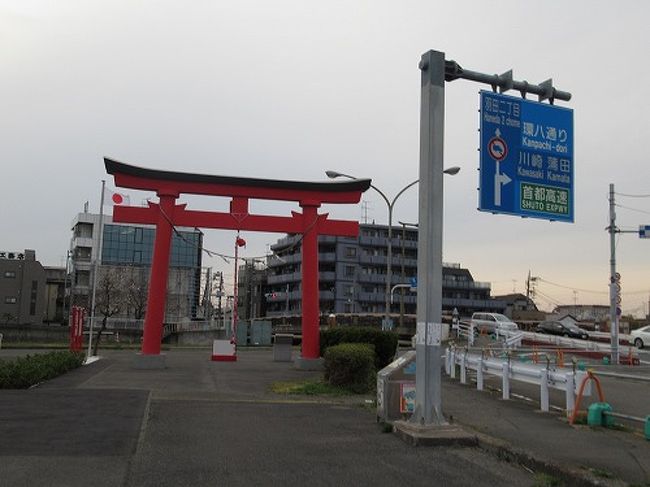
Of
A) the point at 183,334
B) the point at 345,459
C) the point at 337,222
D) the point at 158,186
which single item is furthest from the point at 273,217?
the point at 183,334

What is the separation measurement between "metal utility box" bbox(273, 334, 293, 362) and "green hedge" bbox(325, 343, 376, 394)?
11.2 m

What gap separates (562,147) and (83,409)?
31.2ft

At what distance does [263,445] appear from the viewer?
8586 mm

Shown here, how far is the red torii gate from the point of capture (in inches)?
825

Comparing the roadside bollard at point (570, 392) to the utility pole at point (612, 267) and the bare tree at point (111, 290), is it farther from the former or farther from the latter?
the bare tree at point (111, 290)

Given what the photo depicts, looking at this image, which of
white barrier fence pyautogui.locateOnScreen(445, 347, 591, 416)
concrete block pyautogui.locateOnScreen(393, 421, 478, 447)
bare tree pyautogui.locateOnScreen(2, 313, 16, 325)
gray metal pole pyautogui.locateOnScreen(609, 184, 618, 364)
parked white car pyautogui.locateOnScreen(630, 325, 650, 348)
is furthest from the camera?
bare tree pyautogui.locateOnScreen(2, 313, 16, 325)

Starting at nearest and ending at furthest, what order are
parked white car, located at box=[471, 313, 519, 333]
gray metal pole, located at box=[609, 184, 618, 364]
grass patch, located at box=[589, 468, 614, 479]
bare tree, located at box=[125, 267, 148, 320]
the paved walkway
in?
grass patch, located at box=[589, 468, 614, 479], the paved walkway, gray metal pole, located at box=[609, 184, 618, 364], parked white car, located at box=[471, 313, 519, 333], bare tree, located at box=[125, 267, 148, 320]

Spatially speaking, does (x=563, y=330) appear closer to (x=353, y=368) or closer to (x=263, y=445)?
(x=353, y=368)

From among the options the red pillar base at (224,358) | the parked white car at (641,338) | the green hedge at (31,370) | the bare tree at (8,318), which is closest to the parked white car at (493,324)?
the parked white car at (641,338)

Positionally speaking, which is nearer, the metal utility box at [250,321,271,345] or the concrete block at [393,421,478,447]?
the concrete block at [393,421,478,447]

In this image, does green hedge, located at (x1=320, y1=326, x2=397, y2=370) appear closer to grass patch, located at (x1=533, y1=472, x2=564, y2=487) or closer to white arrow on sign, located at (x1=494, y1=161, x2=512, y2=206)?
white arrow on sign, located at (x1=494, y1=161, x2=512, y2=206)

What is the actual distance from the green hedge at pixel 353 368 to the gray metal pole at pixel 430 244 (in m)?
5.39

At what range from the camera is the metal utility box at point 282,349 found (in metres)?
26.3

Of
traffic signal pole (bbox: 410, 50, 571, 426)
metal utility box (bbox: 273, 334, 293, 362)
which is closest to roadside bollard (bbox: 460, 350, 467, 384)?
traffic signal pole (bbox: 410, 50, 571, 426)
